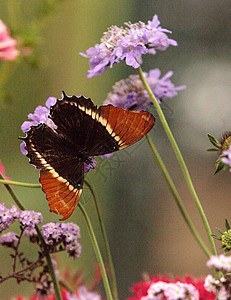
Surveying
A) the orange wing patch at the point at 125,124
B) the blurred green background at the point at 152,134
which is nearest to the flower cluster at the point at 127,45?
the orange wing patch at the point at 125,124

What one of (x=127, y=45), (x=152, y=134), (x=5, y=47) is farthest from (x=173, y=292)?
(x=152, y=134)

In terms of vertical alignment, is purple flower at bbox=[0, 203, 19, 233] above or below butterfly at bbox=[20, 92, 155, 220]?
below

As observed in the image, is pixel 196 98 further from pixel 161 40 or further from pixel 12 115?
pixel 161 40

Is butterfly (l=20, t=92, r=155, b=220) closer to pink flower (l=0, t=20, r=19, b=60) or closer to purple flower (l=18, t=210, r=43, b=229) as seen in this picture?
purple flower (l=18, t=210, r=43, b=229)

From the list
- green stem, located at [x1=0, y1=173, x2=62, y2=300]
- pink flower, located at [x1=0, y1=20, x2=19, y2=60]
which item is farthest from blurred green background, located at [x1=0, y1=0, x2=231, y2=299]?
green stem, located at [x1=0, y1=173, x2=62, y2=300]

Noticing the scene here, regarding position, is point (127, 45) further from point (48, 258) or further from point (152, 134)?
point (152, 134)

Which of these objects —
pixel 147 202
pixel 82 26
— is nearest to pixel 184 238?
pixel 147 202
